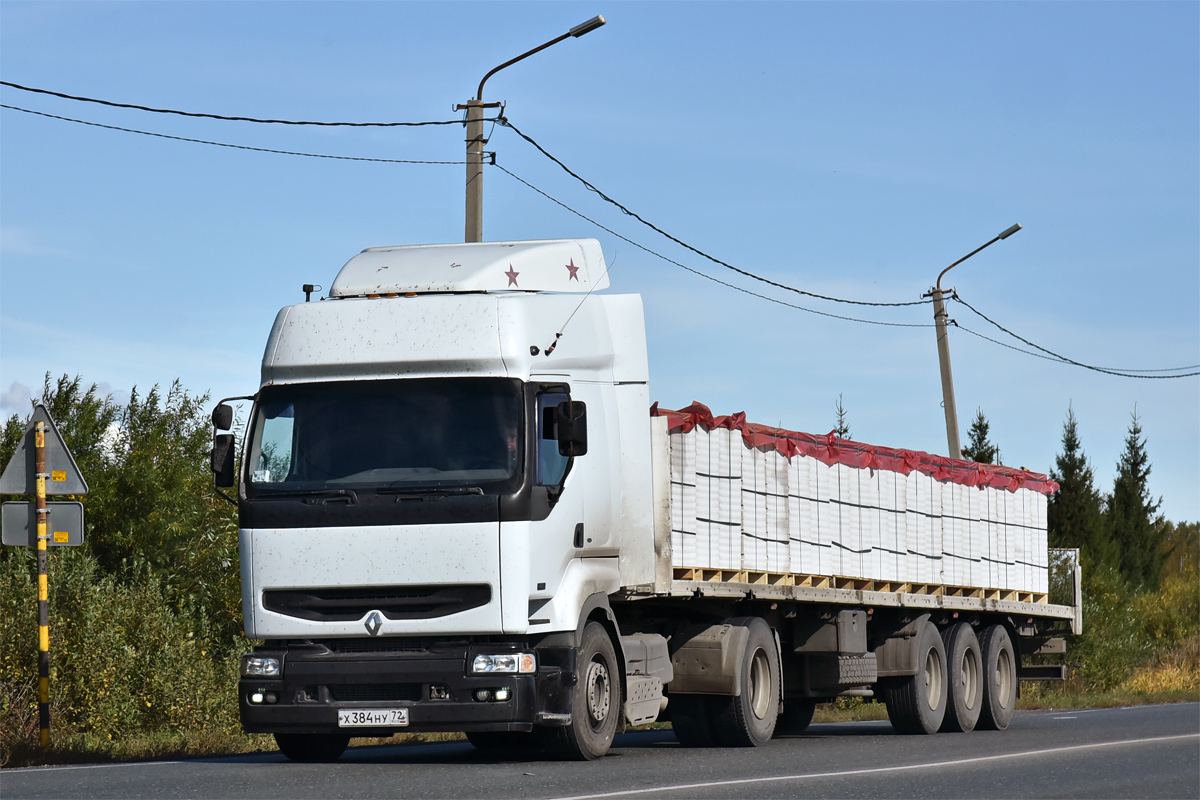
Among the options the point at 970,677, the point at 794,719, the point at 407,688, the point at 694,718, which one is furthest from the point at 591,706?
the point at 970,677

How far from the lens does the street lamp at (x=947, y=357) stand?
30953mm

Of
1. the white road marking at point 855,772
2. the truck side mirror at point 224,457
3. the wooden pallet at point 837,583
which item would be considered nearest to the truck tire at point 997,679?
the wooden pallet at point 837,583

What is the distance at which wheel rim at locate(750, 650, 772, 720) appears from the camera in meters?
16.0

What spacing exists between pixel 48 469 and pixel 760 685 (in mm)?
6752

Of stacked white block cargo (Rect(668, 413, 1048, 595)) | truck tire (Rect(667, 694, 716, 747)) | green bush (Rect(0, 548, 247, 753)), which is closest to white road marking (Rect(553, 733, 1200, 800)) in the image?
truck tire (Rect(667, 694, 716, 747))

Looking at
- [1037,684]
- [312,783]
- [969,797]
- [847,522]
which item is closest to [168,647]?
[847,522]

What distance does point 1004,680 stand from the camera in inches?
848

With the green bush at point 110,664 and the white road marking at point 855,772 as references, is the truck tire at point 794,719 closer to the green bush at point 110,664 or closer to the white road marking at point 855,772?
the white road marking at point 855,772

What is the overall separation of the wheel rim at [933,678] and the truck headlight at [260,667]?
935cm

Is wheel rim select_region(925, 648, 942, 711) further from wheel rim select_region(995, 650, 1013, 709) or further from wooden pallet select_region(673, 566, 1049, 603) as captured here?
wheel rim select_region(995, 650, 1013, 709)

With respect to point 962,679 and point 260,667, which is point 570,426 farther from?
point 962,679

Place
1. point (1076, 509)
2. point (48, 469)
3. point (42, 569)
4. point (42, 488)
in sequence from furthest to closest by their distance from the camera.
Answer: point (1076, 509) < point (48, 469) < point (42, 488) < point (42, 569)

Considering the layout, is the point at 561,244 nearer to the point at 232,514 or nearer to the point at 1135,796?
the point at 1135,796

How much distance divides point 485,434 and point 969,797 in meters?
4.17
